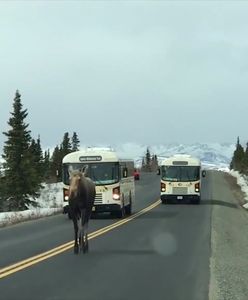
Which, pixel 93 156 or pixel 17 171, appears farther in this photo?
pixel 17 171

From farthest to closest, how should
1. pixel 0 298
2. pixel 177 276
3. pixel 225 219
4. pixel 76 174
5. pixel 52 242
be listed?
1. pixel 225 219
2. pixel 52 242
3. pixel 76 174
4. pixel 177 276
5. pixel 0 298

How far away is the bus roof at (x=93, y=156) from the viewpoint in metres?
28.0

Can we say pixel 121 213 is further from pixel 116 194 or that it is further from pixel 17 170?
pixel 17 170

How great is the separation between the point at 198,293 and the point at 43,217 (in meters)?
20.5

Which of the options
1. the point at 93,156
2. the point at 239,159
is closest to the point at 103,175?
the point at 93,156

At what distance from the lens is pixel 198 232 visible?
73.5 feet

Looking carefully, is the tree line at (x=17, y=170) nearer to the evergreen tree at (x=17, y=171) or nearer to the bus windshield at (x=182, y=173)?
the evergreen tree at (x=17, y=171)

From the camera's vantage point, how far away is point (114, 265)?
1326 cm

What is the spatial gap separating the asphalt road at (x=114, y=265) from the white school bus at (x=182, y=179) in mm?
17973

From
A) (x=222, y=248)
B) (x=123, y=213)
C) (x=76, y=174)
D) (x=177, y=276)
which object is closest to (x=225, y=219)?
(x=123, y=213)

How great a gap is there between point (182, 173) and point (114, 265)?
28637 millimetres

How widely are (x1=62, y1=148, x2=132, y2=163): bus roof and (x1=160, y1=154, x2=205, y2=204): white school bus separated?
13.8m

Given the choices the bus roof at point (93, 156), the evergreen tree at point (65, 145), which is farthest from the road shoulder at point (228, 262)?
the evergreen tree at point (65, 145)

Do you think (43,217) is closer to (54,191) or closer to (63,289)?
(63,289)
